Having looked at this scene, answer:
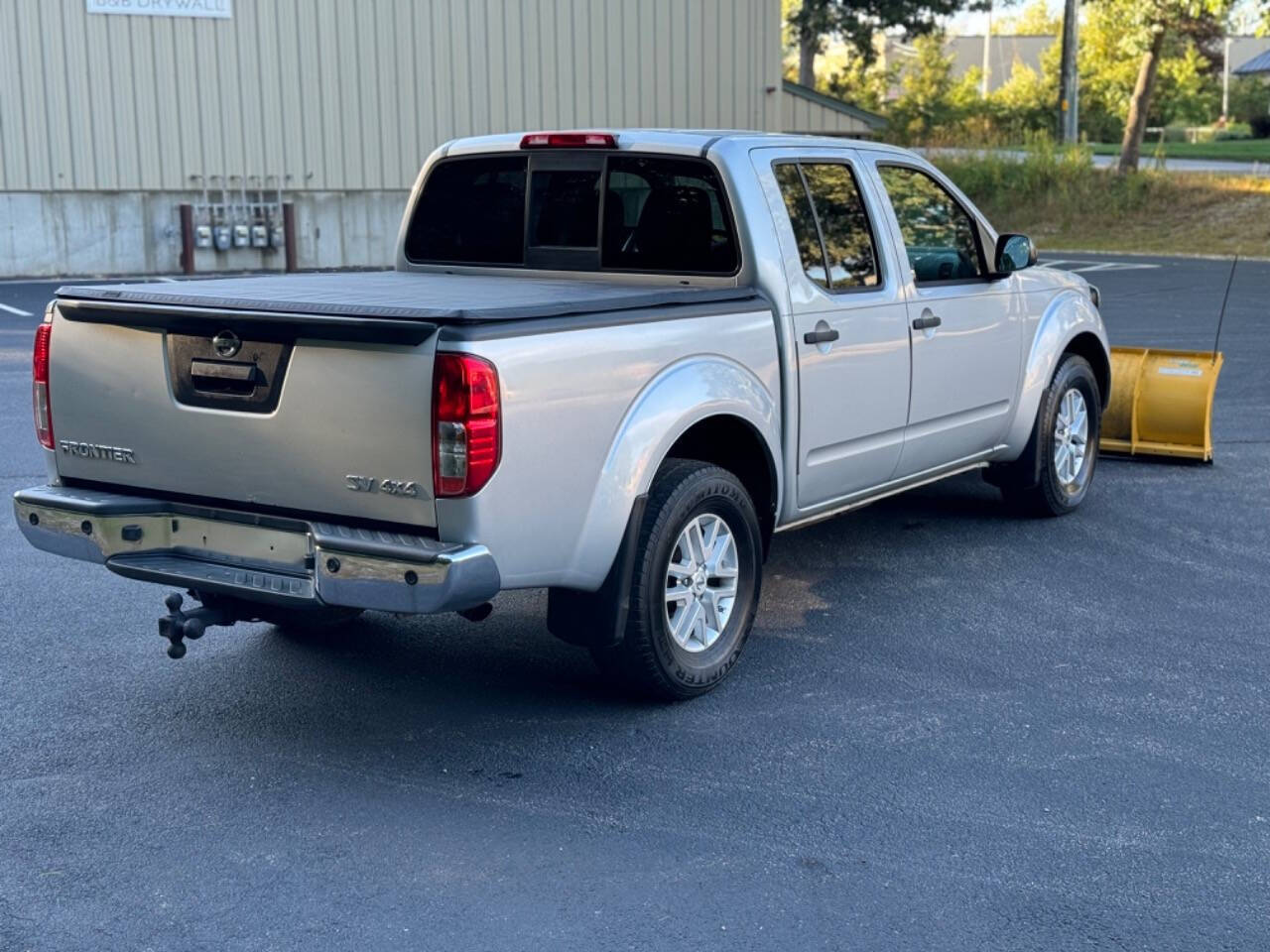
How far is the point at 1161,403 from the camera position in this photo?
9438 millimetres

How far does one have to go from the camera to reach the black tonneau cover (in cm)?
441

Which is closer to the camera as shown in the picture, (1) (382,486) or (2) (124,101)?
(1) (382,486)

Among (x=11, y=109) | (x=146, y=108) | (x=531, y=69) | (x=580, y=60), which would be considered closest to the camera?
(x=11, y=109)

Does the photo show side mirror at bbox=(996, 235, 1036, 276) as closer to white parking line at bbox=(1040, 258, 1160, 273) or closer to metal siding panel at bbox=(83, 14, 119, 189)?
white parking line at bbox=(1040, 258, 1160, 273)

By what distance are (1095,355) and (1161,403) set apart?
131 centimetres

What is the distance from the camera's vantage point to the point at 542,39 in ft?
86.6

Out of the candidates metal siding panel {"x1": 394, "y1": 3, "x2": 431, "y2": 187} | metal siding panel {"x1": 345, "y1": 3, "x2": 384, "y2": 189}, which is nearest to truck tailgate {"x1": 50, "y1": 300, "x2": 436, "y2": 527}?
metal siding panel {"x1": 345, "y1": 3, "x2": 384, "y2": 189}

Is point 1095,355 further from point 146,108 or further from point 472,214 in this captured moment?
point 146,108

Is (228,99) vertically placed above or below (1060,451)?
above

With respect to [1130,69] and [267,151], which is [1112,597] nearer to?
[267,151]

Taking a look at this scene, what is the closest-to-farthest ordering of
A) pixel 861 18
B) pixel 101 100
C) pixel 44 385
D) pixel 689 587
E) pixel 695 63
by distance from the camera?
pixel 44 385 → pixel 689 587 → pixel 101 100 → pixel 695 63 → pixel 861 18

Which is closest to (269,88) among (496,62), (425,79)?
(425,79)


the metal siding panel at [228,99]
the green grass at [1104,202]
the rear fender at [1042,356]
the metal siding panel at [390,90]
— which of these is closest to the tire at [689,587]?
the rear fender at [1042,356]

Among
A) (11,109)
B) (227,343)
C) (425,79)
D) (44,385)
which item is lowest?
(44,385)
